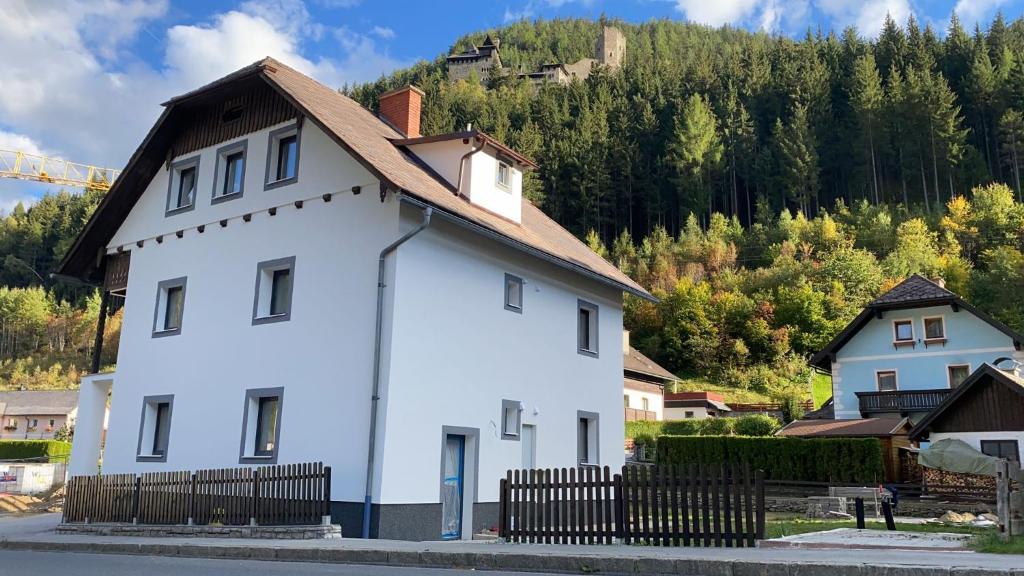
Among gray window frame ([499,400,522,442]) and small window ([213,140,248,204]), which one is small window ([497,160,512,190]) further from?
small window ([213,140,248,204])

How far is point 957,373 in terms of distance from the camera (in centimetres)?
3628

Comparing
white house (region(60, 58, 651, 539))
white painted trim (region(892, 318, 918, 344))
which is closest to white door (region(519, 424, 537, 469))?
white house (region(60, 58, 651, 539))

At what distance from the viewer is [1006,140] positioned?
264 feet

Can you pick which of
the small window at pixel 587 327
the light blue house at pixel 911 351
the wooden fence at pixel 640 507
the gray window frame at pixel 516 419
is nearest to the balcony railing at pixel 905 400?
the light blue house at pixel 911 351

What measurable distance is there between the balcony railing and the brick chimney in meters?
26.7

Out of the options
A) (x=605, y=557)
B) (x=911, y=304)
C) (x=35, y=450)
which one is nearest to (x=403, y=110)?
(x=605, y=557)

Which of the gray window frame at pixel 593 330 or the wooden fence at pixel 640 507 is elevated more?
the gray window frame at pixel 593 330

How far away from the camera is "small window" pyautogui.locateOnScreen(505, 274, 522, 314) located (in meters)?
18.6

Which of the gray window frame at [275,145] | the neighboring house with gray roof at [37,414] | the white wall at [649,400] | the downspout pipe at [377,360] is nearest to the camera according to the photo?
the downspout pipe at [377,360]

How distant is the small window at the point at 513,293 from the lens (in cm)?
1859

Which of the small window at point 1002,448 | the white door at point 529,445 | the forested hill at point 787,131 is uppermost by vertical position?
the forested hill at point 787,131

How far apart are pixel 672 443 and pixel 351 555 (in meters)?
25.7

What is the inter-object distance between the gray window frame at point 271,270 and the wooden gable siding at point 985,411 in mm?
23627

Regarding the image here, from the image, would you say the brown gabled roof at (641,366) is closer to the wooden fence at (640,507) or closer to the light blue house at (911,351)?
the light blue house at (911,351)
